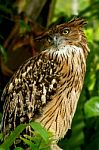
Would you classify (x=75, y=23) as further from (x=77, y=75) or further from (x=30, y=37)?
(x=30, y=37)

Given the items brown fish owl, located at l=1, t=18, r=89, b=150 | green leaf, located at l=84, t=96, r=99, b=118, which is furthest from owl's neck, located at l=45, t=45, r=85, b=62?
green leaf, located at l=84, t=96, r=99, b=118

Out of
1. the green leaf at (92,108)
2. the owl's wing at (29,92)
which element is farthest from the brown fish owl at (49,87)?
the green leaf at (92,108)

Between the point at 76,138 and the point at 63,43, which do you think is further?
the point at 76,138

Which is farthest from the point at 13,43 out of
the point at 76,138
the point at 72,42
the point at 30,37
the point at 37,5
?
the point at 72,42

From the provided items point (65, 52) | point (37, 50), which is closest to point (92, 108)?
point (65, 52)

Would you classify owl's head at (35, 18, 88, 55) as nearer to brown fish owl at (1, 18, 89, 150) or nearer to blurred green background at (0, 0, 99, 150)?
brown fish owl at (1, 18, 89, 150)

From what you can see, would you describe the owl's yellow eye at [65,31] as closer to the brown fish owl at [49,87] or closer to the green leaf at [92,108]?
the brown fish owl at [49,87]
